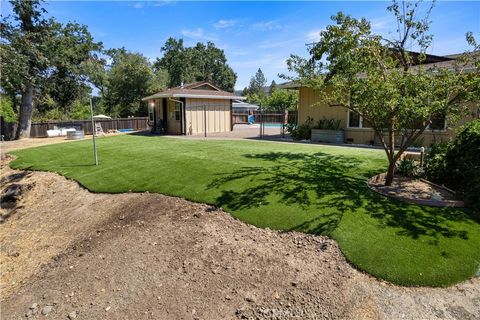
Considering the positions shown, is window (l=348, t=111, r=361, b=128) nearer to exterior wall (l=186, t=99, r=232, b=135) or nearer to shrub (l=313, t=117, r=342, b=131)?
shrub (l=313, t=117, r=342, b=131)

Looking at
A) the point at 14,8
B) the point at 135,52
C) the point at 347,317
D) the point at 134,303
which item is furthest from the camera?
the point at 135,52

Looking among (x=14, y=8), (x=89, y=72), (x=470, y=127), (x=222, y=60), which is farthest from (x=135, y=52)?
(x=470, y=127)

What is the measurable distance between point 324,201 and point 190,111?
15793mm

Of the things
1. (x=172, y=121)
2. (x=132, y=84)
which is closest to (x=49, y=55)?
(x=172, y=121)

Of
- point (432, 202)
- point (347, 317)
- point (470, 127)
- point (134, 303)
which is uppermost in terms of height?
point (470, 127)

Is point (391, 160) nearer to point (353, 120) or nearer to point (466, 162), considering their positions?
point (466, 162)

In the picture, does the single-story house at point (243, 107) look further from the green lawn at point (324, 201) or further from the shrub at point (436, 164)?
the shrub at point (436, 164)

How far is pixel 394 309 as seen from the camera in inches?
131

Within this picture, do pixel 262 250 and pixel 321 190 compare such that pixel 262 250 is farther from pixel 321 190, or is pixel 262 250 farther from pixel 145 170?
pixel 145 170

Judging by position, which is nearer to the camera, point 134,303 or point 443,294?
point 443,294

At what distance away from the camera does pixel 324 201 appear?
5.53m

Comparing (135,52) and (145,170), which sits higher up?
(135,52)

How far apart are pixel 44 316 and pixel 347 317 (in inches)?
157

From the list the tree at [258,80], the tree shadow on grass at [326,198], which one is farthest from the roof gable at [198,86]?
the tree at [258,80]
